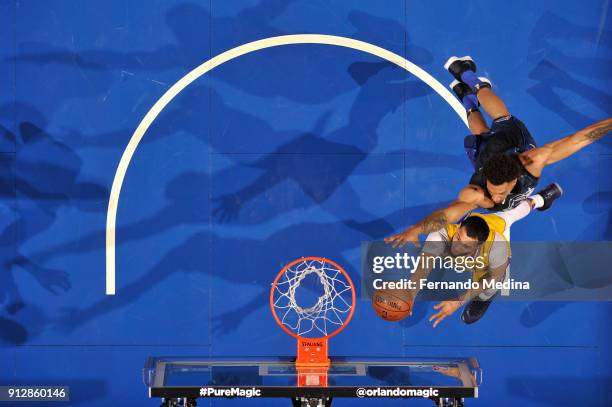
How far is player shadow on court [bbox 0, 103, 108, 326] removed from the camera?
7.51 m

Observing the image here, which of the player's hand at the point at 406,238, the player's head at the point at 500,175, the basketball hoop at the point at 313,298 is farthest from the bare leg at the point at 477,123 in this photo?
the basketball hoop at the point at 313,298

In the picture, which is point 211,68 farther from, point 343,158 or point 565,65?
point 565,65

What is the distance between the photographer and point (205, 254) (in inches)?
297

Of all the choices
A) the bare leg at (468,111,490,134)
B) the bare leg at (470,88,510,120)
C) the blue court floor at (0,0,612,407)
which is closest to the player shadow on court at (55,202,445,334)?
the blue court floor at (0,0,612,407)

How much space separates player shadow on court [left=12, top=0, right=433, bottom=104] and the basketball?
1.92 meters

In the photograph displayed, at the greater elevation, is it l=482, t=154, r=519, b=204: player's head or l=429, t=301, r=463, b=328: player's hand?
l=482, t=154, r=519, b=204: player's head

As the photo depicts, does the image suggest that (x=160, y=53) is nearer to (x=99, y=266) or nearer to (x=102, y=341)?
(x=99, y=266)

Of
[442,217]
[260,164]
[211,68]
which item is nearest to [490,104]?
[442,217]

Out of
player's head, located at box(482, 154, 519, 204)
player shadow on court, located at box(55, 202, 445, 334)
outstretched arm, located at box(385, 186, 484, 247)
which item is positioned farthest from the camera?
player shadow on court, located at box(55, 202, 445, 334)

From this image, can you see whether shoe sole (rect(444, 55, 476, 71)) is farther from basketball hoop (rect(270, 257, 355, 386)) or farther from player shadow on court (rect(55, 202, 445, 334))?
basketball hoop (rect(270, 257, 355, 386))

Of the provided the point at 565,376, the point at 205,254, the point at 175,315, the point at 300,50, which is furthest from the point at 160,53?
the point at 565,376

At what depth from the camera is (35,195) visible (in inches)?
296

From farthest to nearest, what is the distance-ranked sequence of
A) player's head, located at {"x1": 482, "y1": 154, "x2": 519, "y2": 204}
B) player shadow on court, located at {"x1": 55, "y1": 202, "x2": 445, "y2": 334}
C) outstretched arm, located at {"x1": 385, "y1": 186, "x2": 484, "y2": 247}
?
player shadow on court, located at {"x1": 55, "y1": 202, "x2": 445, "y2": 334}
outstretched arm, located at {"x1": 385, "y1": 186, "x2": 484, "y2": 247}
player's head, located at {"x1": 482, "y1": 154, "x2": 519, "y2": 204}

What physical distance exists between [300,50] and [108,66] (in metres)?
1.81
